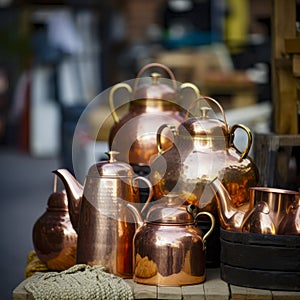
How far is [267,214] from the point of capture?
238cm

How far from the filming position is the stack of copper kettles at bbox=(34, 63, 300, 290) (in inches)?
92.7

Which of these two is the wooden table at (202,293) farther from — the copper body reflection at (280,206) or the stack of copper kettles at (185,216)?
the copper body reflection at (280,206)

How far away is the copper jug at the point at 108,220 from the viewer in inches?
98.0

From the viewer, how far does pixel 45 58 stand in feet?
41.8

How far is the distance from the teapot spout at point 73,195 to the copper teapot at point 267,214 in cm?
44

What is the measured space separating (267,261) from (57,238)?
68cm

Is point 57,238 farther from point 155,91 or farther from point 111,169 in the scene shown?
point 155,91

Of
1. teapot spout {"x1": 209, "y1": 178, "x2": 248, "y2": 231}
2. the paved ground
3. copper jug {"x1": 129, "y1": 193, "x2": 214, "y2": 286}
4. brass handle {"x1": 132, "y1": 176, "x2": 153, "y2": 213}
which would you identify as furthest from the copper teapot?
the paved ground

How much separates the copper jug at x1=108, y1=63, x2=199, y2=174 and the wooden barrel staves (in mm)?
569

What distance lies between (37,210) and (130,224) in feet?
17.0

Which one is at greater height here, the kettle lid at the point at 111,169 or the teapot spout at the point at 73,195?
the kettle lid at the point at 111,169

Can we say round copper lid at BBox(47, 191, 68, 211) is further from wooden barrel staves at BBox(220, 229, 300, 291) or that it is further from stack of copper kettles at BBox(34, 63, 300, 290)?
wooden barrel staves at BBox(220, 229, 300, 291)

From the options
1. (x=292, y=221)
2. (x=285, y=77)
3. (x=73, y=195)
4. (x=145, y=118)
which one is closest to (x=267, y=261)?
(x=292, y=221)

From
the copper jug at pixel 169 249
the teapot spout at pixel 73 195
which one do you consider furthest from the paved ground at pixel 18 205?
the copper jug at pixel 169 249
